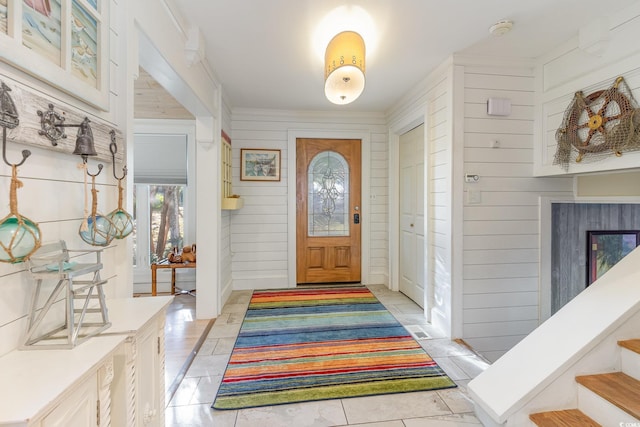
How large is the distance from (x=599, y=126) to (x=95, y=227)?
117 inches

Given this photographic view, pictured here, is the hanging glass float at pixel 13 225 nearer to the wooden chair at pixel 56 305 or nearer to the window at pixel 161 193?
the wooden chair at pixel 56 305

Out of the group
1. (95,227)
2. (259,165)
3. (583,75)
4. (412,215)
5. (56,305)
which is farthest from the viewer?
(259,165)

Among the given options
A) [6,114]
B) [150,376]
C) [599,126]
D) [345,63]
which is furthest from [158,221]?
[599,126]

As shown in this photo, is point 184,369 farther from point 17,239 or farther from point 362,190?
point 362,190

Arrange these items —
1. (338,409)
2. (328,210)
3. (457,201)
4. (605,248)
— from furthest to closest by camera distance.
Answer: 1. (328,210)
2. (605,248)
3. (457,201)
4. (338,409)

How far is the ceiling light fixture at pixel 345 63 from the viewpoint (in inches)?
72.7

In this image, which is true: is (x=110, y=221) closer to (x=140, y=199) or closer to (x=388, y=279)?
(x=140, y=199)

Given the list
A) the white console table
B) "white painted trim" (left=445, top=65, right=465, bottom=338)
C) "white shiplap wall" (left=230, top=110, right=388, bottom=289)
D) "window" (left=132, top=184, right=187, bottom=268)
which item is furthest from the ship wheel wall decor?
"window" (left=132, top=184, right=187, bottom=268)

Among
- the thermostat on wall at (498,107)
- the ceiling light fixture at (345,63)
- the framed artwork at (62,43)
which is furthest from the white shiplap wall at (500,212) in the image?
the framed artwork at (62,43)

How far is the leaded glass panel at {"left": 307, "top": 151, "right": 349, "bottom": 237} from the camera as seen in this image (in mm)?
4016

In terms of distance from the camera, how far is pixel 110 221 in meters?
1.09

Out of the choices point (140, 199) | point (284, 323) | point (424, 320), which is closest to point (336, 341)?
point (284, 323)

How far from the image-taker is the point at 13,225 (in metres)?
0.75

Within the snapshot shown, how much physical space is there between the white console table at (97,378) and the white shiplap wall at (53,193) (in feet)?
0.40
